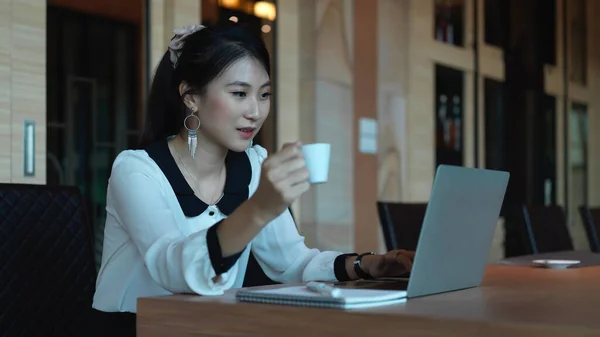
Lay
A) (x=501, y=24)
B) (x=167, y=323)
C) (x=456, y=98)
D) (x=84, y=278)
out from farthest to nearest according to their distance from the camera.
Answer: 1. (x=501, y=24)
2. (x=456, y=98)
3. (x=84, y=278)
4. (x=167, y=323)

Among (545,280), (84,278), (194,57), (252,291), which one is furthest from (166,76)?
(545,280)

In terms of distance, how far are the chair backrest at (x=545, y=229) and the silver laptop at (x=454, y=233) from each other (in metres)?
1.77

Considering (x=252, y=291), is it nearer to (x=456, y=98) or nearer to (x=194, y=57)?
(x=194, y=57)

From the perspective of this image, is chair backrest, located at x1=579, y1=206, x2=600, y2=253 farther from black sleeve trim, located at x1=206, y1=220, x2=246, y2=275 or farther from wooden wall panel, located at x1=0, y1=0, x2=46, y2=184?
black sleeve trim, located at x1=206, y1=220, x2=246, y2=275

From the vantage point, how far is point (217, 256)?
1341 mm

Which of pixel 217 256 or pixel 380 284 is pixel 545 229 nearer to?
pixel 380 284

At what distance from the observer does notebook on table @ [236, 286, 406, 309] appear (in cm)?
114

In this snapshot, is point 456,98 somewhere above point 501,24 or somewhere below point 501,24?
below

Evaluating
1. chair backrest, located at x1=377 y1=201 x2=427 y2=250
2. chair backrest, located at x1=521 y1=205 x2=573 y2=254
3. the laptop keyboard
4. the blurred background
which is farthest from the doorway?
the laptop keyboard

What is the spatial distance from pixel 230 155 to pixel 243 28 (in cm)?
27

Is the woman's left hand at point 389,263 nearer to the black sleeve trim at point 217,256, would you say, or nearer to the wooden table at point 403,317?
the wooden table at point 403,317

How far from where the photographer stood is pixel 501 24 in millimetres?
6090

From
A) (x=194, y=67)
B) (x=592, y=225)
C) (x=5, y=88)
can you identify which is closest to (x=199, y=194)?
(x=194, y=67)

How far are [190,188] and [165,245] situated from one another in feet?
0.83
